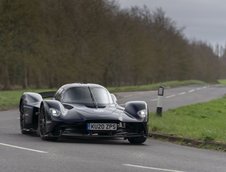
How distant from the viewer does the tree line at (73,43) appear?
157 ft

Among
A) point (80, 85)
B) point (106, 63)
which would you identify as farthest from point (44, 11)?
point (80, 85)

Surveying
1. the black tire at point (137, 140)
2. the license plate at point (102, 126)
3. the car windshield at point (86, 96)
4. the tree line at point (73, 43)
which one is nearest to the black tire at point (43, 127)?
the car windshield at point (86, 96)

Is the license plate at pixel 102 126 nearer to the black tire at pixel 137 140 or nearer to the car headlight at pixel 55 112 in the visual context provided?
the car headlight at pixel 55 112

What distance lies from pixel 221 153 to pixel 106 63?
52.9 meters

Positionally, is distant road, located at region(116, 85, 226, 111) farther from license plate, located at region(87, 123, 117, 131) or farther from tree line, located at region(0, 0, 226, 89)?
license plate, located at region(87, 123, 117, 131)

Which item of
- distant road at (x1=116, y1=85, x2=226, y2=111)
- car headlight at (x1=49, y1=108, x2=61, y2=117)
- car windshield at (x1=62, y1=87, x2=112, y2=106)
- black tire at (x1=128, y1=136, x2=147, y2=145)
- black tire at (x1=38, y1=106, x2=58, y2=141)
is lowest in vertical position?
distant road at (x1=116, y1=85, x2=226, y2=111)

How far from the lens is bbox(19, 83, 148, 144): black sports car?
13.1m

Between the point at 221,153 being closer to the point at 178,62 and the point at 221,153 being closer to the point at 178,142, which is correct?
the point at 178,142

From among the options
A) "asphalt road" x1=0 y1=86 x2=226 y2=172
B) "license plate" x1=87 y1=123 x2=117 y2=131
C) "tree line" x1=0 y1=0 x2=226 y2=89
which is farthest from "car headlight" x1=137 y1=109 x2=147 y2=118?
"tree line" x1=0 y1=0 x2=226 y2=89

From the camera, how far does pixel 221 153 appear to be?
1298 centimetres

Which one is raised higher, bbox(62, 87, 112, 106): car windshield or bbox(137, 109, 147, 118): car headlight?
bbox(62, 87, 112, 106): car windshield

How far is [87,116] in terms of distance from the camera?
1316 centimetres

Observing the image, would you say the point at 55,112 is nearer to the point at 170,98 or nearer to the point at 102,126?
the point at 102,126

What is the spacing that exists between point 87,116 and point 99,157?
8.33 ft
